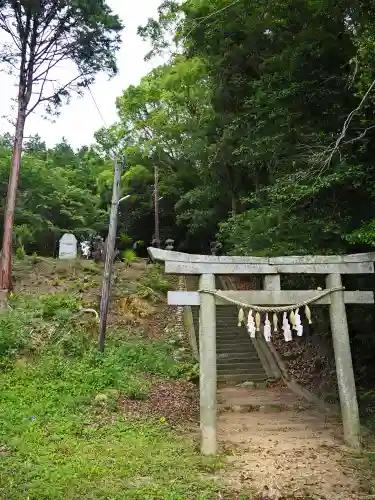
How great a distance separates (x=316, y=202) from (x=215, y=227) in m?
14.7

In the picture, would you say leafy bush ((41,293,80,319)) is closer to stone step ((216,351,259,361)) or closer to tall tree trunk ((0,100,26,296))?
tall tree trunk ((0,100,26,296))

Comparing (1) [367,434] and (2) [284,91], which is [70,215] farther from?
(1) [367,434]

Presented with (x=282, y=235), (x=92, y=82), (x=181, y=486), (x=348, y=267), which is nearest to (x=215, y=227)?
(x=92, y=82)

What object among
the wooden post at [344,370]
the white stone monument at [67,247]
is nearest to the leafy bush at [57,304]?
the white stone monument at [67,247]

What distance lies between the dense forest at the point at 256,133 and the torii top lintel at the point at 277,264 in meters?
0.45

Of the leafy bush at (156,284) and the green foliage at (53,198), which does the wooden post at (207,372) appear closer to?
the leafy bush at (156,284)

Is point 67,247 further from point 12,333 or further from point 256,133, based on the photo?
point 256,133

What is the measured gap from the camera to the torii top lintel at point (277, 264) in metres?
6.50

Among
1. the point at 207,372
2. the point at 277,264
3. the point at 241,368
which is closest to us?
the point at 207,372

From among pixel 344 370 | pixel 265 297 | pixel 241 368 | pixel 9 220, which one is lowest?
pixel 241 368

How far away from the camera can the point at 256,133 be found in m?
10.2

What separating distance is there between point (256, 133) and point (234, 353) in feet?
21.9

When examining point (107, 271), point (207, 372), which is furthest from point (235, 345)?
point (207, 372)

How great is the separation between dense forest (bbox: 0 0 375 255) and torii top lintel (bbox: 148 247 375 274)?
453 mm
